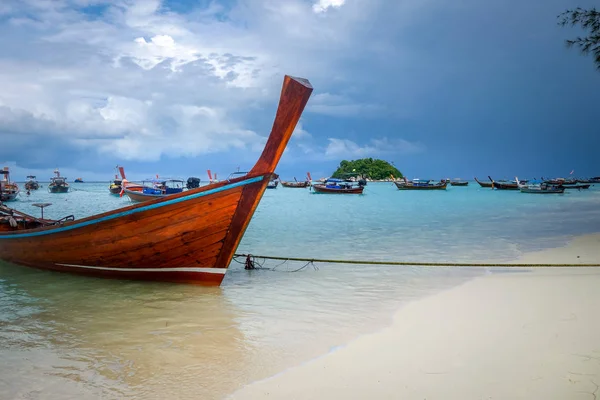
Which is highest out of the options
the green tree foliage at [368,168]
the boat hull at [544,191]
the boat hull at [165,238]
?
the green tree foliage at [368,168]

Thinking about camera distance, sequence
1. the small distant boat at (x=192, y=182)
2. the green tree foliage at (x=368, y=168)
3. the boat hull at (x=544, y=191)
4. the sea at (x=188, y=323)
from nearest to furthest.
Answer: the sea at (x=188, y=323) → the small distant boat at (x=192, y=182) → the boat hull at (x=544, y=191) → the green tree foliage at (x=368, y=168)

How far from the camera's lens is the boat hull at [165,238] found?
22.4 feet

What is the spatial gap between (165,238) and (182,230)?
1.12 ft

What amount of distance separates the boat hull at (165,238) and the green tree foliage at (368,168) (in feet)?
357

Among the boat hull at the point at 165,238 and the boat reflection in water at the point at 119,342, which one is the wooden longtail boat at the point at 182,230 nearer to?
the boat hull at the point at 165,238

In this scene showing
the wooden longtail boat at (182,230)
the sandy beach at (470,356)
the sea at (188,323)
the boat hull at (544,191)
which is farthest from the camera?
the boat hull at (544,191)

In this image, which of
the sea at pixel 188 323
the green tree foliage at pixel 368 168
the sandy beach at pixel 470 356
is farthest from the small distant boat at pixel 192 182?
the green tree foliage at pixel 368 168

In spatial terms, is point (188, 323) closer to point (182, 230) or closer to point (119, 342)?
point (119, 342)

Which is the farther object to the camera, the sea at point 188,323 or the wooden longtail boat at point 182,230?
the wooden longtail boat at point 182,230

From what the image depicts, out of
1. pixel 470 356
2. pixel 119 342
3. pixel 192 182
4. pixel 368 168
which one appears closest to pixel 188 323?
pixel 119 342

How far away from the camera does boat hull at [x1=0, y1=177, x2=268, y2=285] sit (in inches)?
269

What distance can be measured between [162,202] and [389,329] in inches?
153

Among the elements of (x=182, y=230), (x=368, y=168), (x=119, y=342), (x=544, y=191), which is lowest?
(x=119, y=342)

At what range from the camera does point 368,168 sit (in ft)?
408
